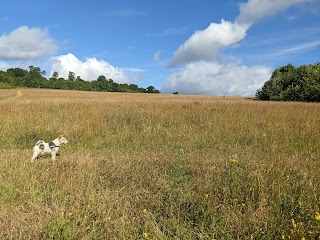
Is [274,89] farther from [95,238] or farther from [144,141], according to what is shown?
[95,238]

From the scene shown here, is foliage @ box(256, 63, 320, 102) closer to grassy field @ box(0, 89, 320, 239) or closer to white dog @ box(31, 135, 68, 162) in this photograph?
grassy field @ box(0, 89, 320, 239)

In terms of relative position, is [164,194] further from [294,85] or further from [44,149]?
[294,85]

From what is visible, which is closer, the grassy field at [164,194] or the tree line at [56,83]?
the grassy field at [164,194]

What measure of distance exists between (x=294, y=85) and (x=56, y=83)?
3245 inches

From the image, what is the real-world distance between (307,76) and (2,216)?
39087 millimetres

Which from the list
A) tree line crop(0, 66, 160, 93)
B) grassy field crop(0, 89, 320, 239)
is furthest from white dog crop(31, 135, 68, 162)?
tree line crop(0, 66, 160, 93)

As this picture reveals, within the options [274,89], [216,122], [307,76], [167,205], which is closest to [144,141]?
[216,122]

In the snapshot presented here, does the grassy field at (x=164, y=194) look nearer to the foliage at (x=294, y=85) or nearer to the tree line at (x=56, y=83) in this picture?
the foliage at (x=294, y=85)

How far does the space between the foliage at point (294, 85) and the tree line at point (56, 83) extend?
70.9 m

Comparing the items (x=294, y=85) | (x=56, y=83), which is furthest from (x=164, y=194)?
(x=56, y=83)

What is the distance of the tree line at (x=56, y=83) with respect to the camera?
94037 millimetres

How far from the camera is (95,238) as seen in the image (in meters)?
3.38

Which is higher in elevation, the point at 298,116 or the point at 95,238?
the point at 298,116

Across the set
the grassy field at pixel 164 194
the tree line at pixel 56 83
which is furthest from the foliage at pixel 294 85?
the tree line at pixel 56 83
